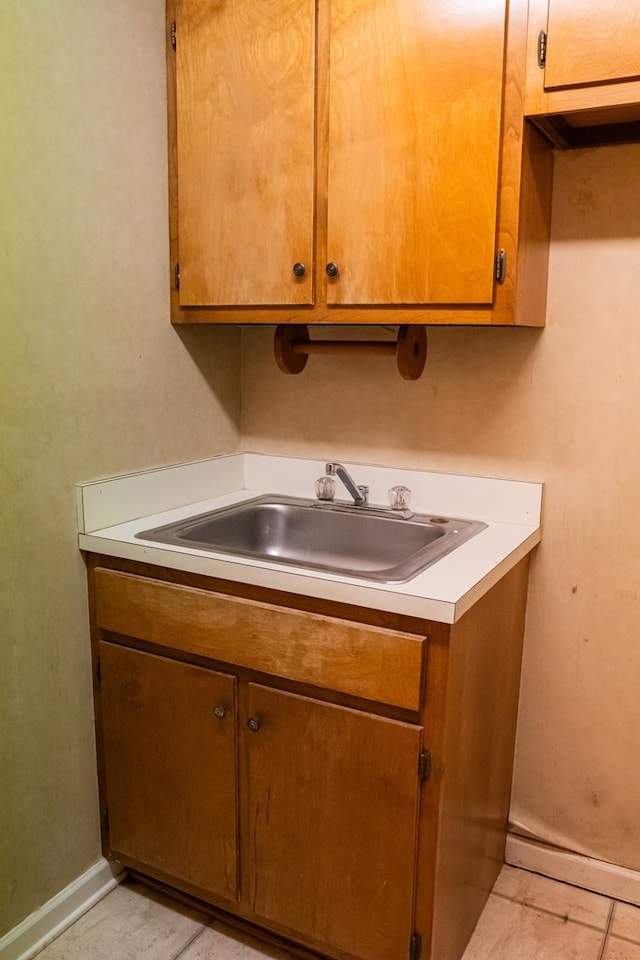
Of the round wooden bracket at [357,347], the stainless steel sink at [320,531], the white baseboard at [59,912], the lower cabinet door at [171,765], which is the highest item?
the round wooden bracket at [357,347]

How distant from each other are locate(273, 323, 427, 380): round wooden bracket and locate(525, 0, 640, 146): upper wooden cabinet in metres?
0.54

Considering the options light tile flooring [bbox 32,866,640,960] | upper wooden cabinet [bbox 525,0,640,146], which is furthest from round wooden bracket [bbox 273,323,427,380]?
light tile flooring [bbox 32,866,640,960]

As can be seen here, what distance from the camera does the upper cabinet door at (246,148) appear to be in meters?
1.61

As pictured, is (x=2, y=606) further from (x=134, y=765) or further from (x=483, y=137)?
(x=483, y=137)

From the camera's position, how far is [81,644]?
170 cm

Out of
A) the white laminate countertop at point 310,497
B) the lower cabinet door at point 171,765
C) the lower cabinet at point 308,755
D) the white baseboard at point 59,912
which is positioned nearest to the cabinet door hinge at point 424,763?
the lower cabinet at point 308,755

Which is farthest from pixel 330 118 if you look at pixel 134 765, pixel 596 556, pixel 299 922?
pixel 299 922

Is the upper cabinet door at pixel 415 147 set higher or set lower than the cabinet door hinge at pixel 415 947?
higher

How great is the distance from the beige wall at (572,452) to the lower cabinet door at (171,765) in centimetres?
78

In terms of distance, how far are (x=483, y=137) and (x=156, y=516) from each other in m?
1.15

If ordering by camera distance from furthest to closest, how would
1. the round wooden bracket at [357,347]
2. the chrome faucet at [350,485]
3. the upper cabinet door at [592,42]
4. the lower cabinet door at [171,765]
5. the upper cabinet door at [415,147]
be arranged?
the chrome faucet at [350,485] < the round wooden bracket at [357,347] < the lower cabinet door at [171,765] < the upper cabinet door at [415,147] < the upper cabinet door at [592,42]

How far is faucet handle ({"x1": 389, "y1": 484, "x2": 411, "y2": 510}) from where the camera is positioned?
189 cm

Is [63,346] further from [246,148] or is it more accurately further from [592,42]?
[592,42]

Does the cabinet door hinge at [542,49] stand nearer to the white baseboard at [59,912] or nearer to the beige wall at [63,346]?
the beige wall at [63,346]
